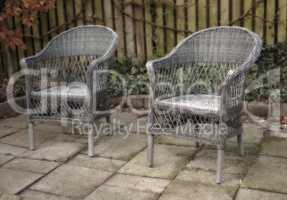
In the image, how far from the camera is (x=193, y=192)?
252 cm

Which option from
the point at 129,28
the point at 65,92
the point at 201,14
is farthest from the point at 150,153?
the point at 129,28

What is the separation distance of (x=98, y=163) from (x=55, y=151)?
1.46 feet

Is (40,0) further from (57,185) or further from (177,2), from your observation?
(57,185)

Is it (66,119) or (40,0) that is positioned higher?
(40,0)

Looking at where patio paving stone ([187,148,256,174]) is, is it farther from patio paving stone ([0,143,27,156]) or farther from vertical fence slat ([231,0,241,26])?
vertical fence slat ([231,0,241,26])

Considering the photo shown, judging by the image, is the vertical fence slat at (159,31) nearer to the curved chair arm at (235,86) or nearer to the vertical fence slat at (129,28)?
the vertical fence slat at (129,28)

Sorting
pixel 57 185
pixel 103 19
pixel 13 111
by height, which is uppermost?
pixel 103 19

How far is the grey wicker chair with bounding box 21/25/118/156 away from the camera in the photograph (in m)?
3.16

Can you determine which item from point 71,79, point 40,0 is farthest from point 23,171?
point 40,0

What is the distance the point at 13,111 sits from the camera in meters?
4.51

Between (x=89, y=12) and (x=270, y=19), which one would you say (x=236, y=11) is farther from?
(x=89, y=12)

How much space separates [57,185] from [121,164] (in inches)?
19.3

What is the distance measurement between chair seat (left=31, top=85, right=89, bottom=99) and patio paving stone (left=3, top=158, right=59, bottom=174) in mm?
486

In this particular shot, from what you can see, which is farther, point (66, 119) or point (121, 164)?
point (66, 119)
